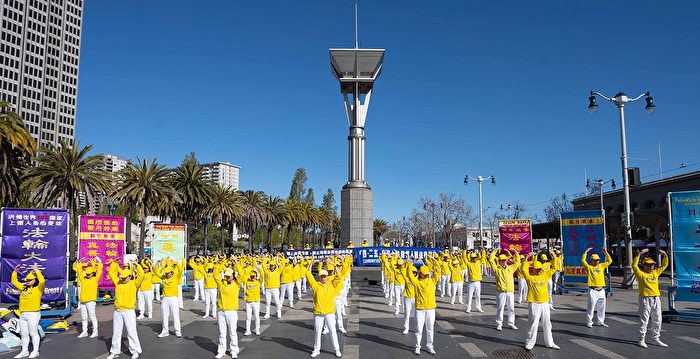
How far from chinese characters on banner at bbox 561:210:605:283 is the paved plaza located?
12.6 ft

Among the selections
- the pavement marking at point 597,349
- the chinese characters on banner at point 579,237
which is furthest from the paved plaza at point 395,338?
the chinese characters on banner at point 579,237

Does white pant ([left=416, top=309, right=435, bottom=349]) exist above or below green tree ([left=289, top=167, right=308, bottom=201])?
below

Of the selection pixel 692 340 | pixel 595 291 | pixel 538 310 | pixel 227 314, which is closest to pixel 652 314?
pixel 692 340

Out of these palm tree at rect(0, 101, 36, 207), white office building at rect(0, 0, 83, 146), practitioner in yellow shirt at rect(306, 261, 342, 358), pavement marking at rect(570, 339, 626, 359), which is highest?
white office building at rect(0, 0, 83, 146)

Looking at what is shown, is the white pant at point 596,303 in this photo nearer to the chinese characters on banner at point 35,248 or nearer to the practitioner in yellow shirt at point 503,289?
the practitioner in yellow shirt at point 503,289

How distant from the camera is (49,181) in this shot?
104 feet

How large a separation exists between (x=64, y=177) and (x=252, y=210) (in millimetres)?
26364

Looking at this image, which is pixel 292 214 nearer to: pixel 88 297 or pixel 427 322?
pixel 88 297

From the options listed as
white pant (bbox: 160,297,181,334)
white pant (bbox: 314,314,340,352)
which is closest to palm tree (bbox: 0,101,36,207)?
white pant (bbox: 160,297,181,334)

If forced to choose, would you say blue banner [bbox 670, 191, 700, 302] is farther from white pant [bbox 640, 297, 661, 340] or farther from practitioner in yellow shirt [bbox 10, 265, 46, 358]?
practitioner in yellow shirt [bbox 10, 265, 46, 358]

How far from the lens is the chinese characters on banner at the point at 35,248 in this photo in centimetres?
1648

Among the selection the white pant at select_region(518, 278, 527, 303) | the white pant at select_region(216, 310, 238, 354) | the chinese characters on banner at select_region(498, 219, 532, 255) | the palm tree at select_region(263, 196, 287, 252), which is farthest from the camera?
the palm tree at select_region(263, 196, 287, 252)

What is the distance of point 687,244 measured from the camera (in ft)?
48.0

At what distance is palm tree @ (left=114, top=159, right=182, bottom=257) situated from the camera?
3781cm
